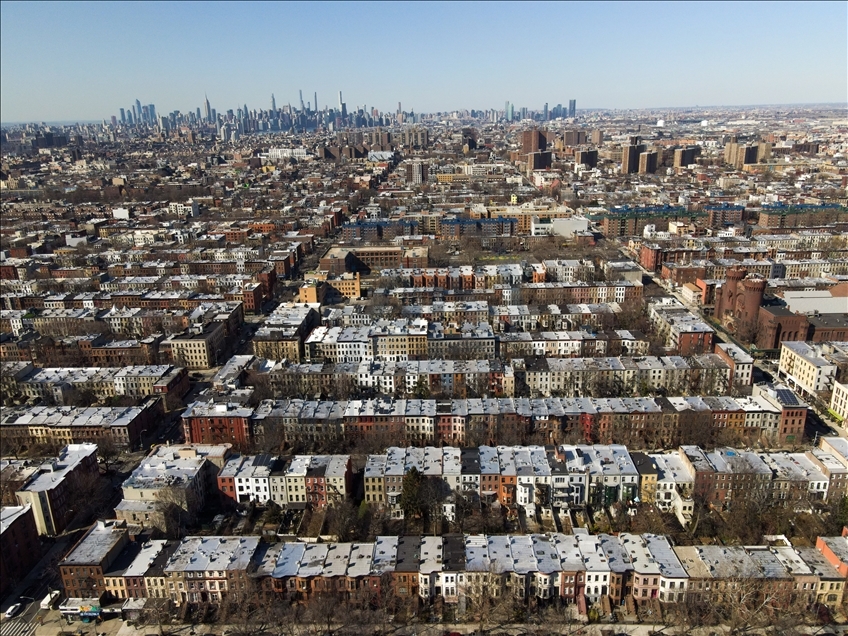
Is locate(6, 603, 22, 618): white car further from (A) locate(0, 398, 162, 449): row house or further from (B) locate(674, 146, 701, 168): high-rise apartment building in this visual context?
(B) locate(674, 146, 701, 168): high-rise apartment building

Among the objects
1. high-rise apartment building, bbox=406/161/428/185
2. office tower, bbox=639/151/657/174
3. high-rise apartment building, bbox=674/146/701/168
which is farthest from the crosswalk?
high-rise apartment building, bbox=674/146/701/168

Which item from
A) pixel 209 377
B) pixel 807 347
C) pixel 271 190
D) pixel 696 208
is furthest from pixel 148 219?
pixel 807 347

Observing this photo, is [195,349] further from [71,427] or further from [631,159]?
[631,159]

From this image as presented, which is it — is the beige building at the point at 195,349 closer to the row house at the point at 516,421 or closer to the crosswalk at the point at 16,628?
the row house at the point at 516,421

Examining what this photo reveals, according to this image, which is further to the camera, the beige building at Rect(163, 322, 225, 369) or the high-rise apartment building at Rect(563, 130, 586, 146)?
the high-rise apartment building at Rect(563, 130, 586, 146)

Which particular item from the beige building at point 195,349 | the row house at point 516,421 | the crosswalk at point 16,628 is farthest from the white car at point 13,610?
the beige building at point 195,349
